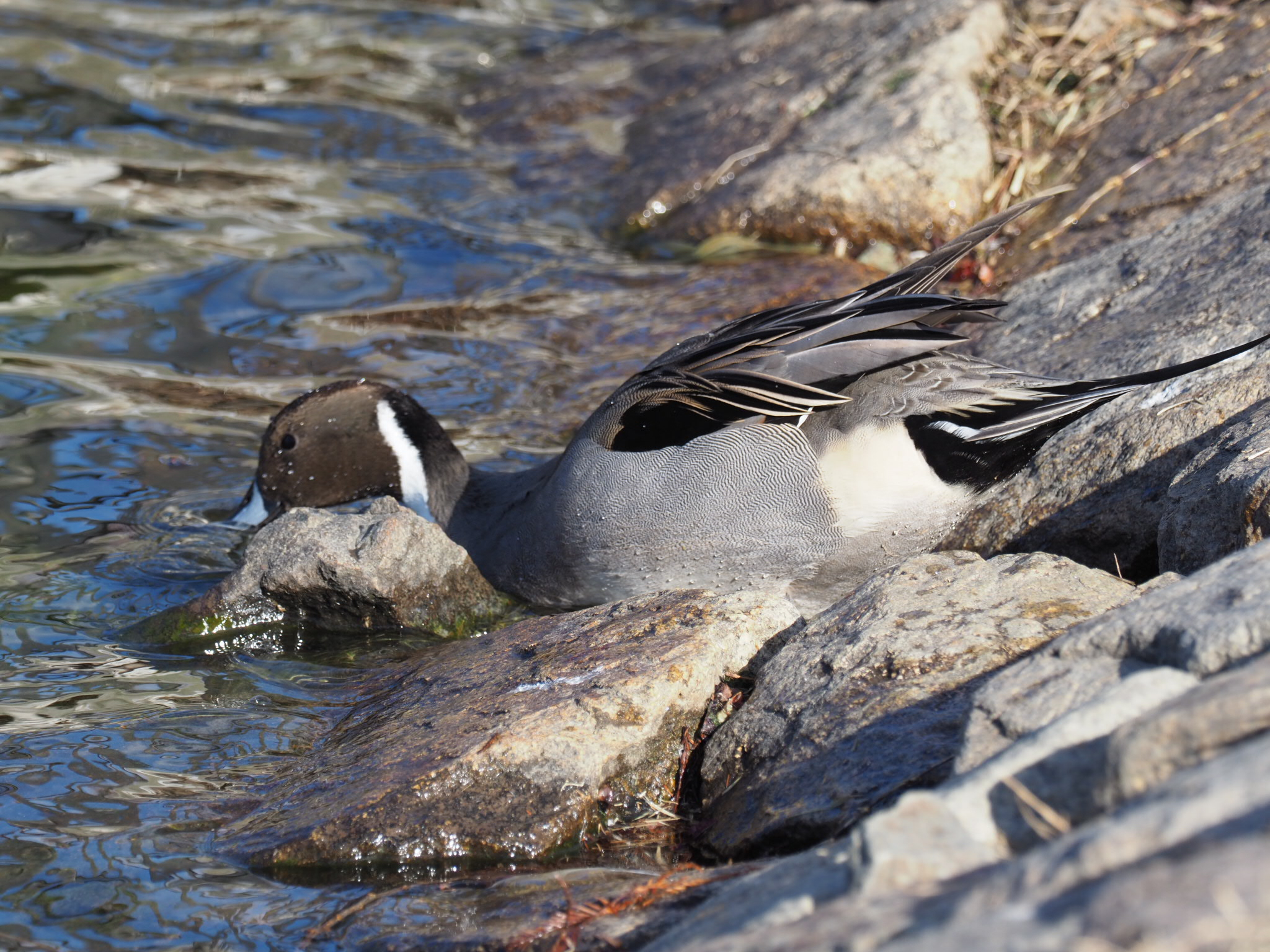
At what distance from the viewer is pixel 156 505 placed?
200 inches

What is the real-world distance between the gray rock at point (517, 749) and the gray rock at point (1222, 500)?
0.94 m

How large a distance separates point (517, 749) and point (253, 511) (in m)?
2.56

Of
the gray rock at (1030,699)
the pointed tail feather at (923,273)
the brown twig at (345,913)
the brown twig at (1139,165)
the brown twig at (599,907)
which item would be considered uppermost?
the brown twig at (1139,165)

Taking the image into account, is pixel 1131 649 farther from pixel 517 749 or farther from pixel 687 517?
pixel 687 517

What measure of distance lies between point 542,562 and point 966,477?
140cm

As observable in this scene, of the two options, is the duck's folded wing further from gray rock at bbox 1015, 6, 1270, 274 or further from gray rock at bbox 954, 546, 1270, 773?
gray rock at bbox 1015, 6, 1270, 274

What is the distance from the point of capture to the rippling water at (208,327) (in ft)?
9.75

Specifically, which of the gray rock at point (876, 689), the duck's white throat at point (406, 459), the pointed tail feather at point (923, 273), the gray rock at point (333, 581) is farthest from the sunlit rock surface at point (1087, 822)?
the duck's white throat at point (406, 459)

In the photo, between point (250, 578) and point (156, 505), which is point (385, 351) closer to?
point (156, 505)

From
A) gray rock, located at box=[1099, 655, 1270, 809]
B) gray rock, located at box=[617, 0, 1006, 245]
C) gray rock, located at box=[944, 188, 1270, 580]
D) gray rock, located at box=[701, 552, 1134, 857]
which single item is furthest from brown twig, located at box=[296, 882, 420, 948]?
gray rock, located at box=[617, 0, 1006, 245]

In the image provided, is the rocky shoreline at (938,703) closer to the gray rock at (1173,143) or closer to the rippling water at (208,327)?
the gray rock at (1173,143)

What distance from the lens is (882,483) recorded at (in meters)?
3.71

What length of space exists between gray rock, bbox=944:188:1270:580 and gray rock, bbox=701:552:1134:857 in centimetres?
58

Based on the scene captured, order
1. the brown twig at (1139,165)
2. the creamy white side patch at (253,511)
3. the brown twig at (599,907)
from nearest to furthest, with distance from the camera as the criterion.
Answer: the brown twig at (599,907)
the creamy white side patch at (253,511)
the brown twig at (1139,165)
